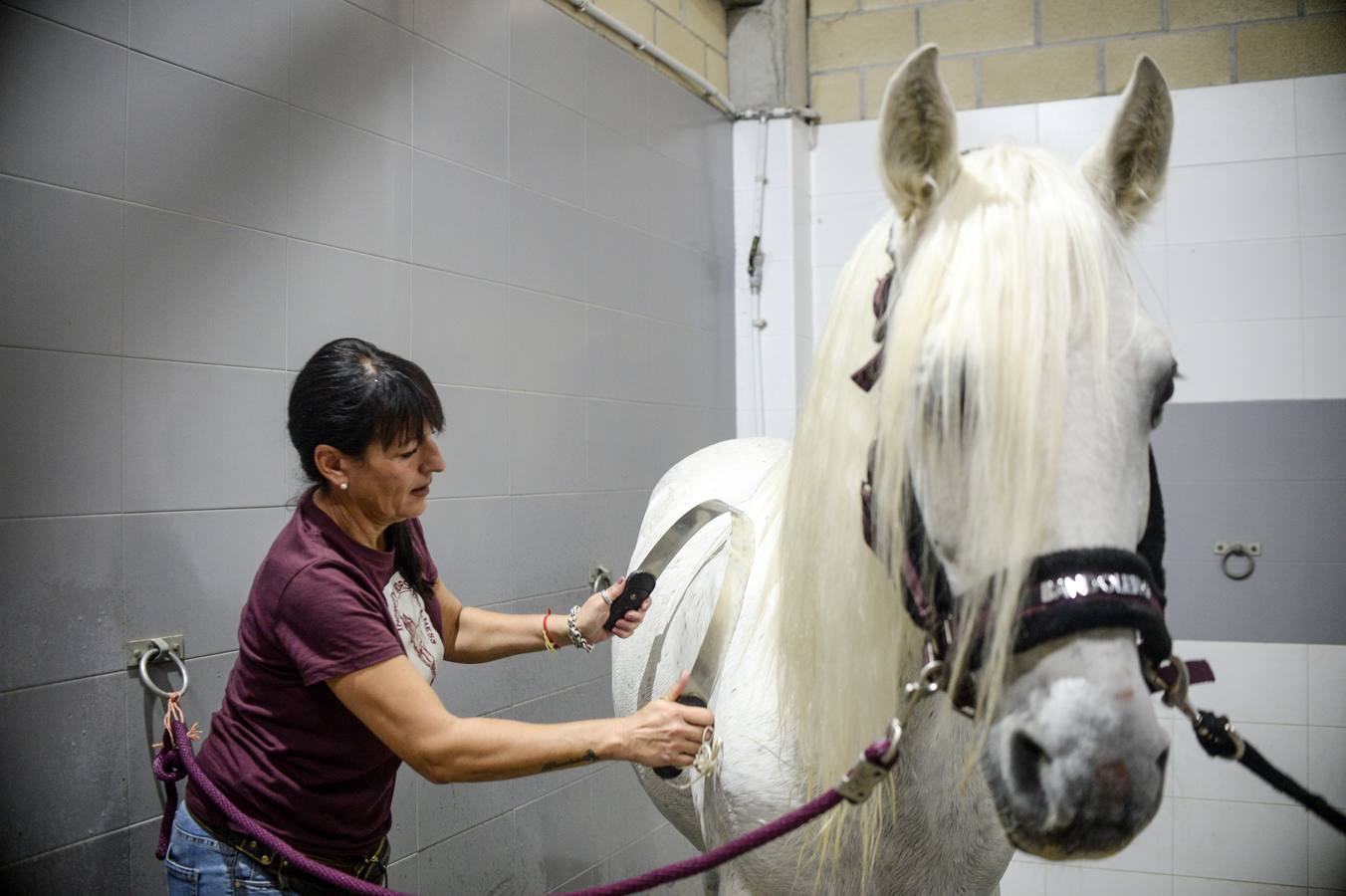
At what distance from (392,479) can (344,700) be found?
11.4 inches

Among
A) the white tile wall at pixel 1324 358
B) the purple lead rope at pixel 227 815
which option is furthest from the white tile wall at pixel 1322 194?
the purple lead rope at pixel 227 815

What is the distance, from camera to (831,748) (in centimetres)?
97

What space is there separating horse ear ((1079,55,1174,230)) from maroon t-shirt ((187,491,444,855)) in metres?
0.94

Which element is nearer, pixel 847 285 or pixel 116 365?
pixel 847 285

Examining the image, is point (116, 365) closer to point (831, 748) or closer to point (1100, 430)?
point (831, 748)

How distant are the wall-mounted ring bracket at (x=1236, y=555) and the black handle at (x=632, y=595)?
234 cm

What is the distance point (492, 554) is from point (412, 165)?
0.92 metres

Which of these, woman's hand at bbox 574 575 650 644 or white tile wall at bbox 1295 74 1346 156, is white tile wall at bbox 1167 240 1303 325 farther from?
woman's hand at bbox 574 575 650 644

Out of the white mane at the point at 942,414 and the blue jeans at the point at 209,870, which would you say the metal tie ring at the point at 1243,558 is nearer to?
the white mane at the point at 942,414

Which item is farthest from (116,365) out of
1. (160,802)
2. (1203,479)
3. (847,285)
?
A: (1203,479)

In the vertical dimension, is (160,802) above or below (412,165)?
below

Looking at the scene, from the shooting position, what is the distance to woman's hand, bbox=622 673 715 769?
41.7 inches

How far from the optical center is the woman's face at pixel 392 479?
1.21 m

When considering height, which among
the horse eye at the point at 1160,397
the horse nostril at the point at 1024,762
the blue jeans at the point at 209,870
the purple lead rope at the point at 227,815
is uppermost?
the horse eye at the point at 1160,397
